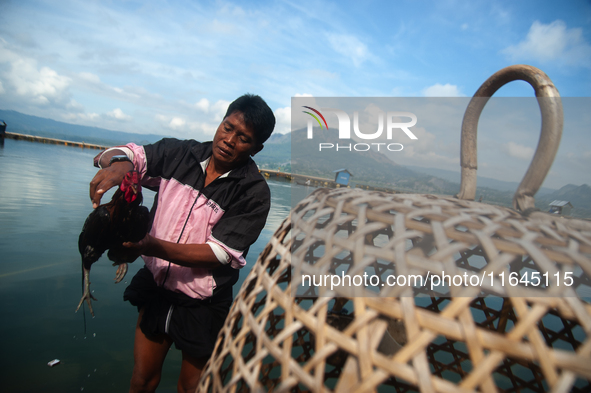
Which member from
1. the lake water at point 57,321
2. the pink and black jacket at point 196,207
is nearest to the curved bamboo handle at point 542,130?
the pink and black jacket at point 196,207

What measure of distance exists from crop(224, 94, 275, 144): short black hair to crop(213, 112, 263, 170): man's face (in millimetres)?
33

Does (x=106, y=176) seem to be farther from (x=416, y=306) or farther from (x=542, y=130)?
(x=542, y=130)

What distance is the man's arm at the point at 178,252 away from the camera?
127 centimetres

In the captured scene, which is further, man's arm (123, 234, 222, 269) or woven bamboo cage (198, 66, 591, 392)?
man's arm (123, 234, 222, 269)

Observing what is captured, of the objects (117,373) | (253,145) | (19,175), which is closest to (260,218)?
(253,145)

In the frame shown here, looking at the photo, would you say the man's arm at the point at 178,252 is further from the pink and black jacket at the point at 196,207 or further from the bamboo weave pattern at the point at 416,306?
the bamboo weave pattern at the point at 416,306

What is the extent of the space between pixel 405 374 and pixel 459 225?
0.36m

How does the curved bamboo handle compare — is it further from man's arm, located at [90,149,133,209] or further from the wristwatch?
the wristwatch

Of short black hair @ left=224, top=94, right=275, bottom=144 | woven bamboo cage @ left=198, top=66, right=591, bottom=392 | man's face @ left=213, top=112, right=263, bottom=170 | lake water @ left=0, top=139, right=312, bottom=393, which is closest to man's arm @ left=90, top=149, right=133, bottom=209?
man's face @ left=213, top=112, right=263, bottom=170

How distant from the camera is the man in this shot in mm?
1596

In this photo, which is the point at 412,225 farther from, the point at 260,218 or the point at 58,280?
the point at 58,280

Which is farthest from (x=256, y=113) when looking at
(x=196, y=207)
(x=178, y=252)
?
(x=178, y=252)

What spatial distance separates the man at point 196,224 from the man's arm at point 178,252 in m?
0.06

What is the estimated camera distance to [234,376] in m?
0.71
